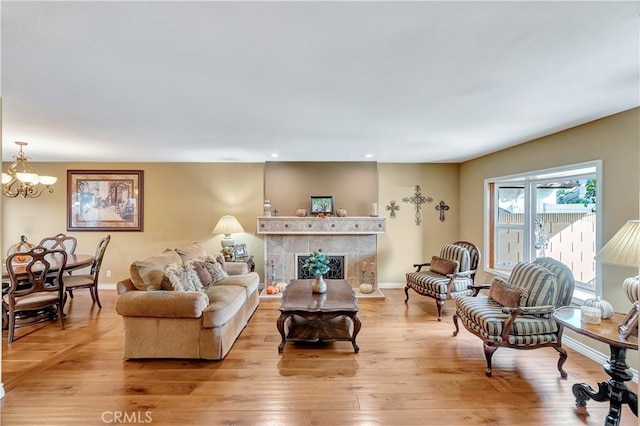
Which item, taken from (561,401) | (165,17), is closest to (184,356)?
(165,17)

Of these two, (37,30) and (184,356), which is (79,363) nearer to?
(184,356)

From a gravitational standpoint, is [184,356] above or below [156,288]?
below

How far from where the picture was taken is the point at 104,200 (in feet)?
17.8

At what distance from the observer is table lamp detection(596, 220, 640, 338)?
1.92m

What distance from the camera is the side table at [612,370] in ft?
6.31

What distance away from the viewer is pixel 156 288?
118 inches

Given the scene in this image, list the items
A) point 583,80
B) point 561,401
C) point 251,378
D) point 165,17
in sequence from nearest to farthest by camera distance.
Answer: point 165,17 < point 583,80 < point 561,401 < point 251,378

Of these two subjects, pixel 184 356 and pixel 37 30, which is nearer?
pixel 37 30

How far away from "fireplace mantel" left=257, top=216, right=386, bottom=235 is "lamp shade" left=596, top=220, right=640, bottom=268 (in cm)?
334

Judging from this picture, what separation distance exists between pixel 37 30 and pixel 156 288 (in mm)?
2314

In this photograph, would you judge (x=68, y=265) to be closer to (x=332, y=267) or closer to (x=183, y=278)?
(x=183, y=278)

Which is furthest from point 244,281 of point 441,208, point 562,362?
point 441,208

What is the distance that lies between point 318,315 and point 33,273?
Result: 3.45 meters

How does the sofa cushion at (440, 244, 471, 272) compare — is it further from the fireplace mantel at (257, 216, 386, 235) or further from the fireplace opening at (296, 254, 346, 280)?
the fireplace opening at (296, 254, 346, 280)
